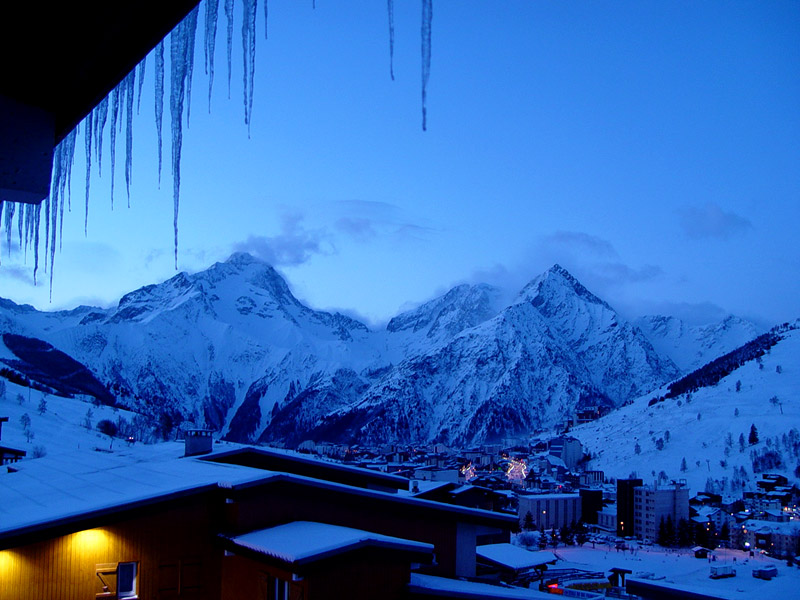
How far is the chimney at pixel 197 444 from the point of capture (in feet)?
40.6

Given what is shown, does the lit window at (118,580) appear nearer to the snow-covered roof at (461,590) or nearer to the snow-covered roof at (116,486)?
the snow-covered roof at (116,486)

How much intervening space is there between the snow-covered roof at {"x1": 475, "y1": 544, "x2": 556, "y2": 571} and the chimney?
246 inches

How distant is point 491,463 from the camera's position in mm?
117625

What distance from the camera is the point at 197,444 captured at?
12492 millimetres

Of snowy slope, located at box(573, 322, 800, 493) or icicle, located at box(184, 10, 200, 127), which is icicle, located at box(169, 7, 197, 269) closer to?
icicle, located at box(184, 10, 200, 127)

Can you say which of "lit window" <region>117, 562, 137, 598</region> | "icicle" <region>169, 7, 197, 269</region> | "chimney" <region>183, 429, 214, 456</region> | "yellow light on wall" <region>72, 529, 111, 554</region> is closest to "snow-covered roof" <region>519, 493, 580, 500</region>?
"chimney" <region>183, 429, 214, 456</region>

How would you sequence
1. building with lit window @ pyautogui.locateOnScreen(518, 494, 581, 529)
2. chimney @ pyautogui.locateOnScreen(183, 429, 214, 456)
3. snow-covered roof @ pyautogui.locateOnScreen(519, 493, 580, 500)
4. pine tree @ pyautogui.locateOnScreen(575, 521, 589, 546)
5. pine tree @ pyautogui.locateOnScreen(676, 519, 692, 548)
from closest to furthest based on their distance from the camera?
1. chimney @ pyautogui.locateOnScreen(183, 429, 214, 456)
2. pine tree @ pyautogui.locateOnScreen(575, 521, 589, 546)
3. pine tree @ pyautogui.locateOnScreen(676, 519, 692, 548)
4. building with lit window @ pyautogui.locateOnScreen(518, 494, 581, 529)
5. snow-covered roof @ pyautogui.locateOnScreen(519, 493, 580, 500)

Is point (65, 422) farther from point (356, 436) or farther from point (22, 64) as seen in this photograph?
point (356, 436)

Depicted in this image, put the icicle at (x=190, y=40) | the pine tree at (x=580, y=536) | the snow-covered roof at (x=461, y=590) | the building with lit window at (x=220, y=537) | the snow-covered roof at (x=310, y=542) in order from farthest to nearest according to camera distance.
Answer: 1. the pine tree at (x=580, y=536)
2. the snow-covered roof at (x=461, y=590)
3. the building with lit window at (x=220, y=537)
4. the snow-covered roof at (x=310, y=542)
5. the icicle at (x=190, y=40)

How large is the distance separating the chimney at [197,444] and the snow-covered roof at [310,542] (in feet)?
15.3

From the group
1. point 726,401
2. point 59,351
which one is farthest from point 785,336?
point 59,351

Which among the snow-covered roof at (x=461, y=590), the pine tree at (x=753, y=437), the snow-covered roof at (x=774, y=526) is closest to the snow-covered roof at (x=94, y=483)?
the snow-covered roof at (x=461, y=590)

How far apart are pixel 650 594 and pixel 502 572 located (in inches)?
273

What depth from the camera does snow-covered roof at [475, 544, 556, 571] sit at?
1466 cm
